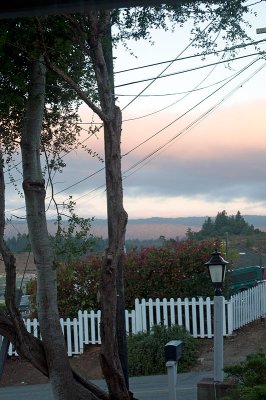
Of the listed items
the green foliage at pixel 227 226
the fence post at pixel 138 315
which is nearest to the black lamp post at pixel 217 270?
the fence post at pixel 138 315

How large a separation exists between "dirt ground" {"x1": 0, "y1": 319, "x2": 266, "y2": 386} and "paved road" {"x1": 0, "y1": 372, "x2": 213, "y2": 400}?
2.37 feet

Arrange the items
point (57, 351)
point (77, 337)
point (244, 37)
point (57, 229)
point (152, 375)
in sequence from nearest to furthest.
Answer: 1. point (57, 351)
2. point (57, 229)
3. point (244, 37)
4. point (152, 375)
5. point (77, 337)

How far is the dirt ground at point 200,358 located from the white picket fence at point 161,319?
0.87ft

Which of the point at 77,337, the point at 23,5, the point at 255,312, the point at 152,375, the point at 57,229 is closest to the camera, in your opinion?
the point at 23,5

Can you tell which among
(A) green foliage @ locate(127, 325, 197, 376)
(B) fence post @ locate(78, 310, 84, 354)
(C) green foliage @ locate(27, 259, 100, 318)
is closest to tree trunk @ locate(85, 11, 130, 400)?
(A) green foliage @ locate(127, 325, 197, 376)

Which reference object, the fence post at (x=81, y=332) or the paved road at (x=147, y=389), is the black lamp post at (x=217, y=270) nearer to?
the paved road at (x=147, y=389)

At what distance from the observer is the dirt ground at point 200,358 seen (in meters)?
17.7

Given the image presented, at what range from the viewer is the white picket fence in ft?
64.4

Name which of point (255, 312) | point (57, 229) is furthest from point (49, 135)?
point (255, 312)

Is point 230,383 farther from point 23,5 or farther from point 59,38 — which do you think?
point 23,5

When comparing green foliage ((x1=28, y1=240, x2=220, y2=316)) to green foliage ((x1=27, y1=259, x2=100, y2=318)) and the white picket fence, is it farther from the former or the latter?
the white picket fence

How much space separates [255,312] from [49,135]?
1132 centimetres

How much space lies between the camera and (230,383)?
10.3 meters

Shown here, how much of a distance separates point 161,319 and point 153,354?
2602mm
